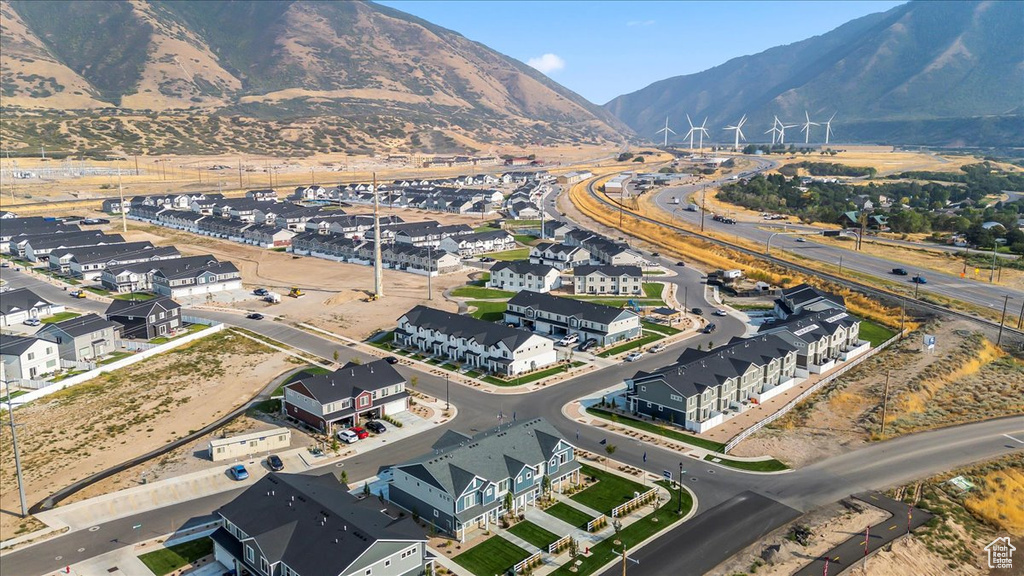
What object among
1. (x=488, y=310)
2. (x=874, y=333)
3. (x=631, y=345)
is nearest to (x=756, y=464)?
(x=631, y=345)

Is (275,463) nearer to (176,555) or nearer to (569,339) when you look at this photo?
(176,555)

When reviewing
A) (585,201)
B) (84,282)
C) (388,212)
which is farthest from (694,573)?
(585,201)

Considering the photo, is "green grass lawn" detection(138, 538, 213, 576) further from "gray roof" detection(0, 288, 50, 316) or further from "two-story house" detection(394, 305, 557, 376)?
"gray roof" detection(0, 288, 50, 316)

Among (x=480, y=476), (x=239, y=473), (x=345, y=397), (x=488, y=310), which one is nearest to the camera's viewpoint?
(x=480, y=476)

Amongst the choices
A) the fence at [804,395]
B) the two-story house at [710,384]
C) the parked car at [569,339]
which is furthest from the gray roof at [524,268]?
the fence at [804,395]

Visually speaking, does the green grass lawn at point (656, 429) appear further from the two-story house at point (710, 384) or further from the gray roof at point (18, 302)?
the gray roof at point (18, 302)

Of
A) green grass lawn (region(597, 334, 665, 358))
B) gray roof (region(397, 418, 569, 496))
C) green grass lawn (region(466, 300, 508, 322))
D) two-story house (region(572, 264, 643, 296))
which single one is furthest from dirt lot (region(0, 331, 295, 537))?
two-story house (region(572, 264, 643, 296))
